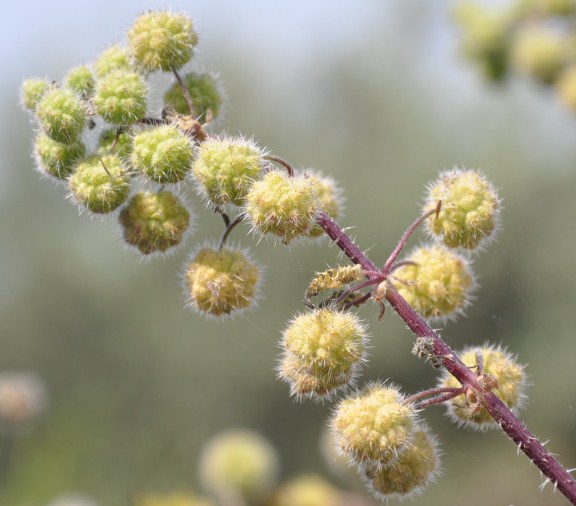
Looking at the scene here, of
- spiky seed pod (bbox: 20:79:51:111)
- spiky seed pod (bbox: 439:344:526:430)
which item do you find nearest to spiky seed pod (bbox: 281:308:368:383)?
spiky seed pod (bbox: 439:344:526:430)

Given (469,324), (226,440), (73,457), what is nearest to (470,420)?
(226,440)

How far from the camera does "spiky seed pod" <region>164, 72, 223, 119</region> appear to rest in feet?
7.01

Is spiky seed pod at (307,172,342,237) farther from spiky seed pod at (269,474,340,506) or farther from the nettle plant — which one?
spiky seed pod at (269,474,340,506)

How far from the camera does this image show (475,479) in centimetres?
1609

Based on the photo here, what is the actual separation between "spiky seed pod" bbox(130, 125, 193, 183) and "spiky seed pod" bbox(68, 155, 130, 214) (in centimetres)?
5

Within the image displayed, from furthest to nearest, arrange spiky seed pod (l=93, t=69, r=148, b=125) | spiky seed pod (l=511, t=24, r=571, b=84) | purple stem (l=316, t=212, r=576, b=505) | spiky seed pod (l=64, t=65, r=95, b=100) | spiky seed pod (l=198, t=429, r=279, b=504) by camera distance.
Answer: spiky seed pod (l=198, t=429, r=279, b=504), spiky seed pod (l=511, t=24, r=571, b=84), spiky seed pod (l=64, t=65, r=95, b=100), spiky seed pod (l=93, t=69, r=148, b=125), purple stem (l=316, t=212, r=576, b=505)

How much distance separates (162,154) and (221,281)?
339 mm

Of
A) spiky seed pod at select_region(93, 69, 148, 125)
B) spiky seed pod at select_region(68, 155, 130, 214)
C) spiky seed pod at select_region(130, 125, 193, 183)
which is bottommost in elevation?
spiky seed pod at select_region(130, 125, 193, 183)

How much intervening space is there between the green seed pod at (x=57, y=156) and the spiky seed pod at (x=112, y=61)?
20 cm

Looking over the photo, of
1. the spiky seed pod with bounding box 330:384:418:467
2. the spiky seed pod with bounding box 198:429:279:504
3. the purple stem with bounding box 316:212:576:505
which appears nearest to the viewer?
the purple stem with bounding box 316:212:576:505

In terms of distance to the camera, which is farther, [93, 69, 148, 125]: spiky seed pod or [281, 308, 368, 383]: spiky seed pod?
Result: [93, 69, 148, 125]: spiky seed pod

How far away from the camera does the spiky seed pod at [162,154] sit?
1864 mm

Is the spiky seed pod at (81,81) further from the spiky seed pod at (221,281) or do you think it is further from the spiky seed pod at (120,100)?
the spiky seed pod at (221,281)

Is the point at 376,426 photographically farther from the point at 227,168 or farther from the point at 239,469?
the point at 239,469
